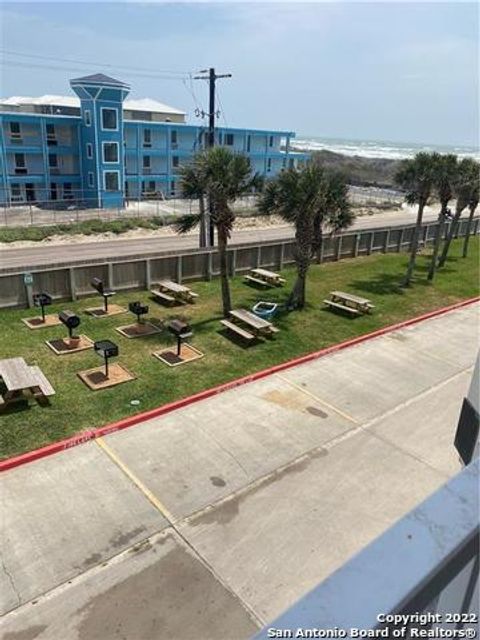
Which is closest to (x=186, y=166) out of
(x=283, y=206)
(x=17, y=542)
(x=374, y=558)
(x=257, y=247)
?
(x=283, y=206)

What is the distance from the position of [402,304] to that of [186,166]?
418 inches

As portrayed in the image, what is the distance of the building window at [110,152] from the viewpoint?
157 feet

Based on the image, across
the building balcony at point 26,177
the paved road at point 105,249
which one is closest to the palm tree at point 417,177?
the paved road at point 105,249

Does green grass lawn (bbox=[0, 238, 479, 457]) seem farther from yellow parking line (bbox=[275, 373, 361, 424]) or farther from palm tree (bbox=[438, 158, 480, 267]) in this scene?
palm tree (bbox=[438, 158, 480, 267])

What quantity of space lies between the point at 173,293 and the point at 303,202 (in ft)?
19.8

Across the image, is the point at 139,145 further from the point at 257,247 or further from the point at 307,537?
the point at 307,537

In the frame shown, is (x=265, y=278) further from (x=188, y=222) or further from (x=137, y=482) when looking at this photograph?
(x=137, y=482)

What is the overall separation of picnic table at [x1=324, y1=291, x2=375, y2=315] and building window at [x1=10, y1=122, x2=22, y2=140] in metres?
39.6

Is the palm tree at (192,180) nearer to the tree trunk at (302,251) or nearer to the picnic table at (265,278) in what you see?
the tree trunk at (302,251)

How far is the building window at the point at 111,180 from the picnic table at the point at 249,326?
36893 millimetres

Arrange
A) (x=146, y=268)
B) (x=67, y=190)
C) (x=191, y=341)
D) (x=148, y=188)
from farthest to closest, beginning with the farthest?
(x=148, y=188) < (x=67, y=190) < (x=146, y=268) < (x=191, y=341)

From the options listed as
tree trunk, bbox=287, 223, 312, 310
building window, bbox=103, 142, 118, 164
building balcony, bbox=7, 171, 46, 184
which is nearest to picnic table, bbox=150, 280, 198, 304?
tree trunk, bbox=287, 223, 312, 310

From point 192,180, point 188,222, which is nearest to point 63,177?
point 188,222

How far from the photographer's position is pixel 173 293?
Answer: 1927 centimetres
